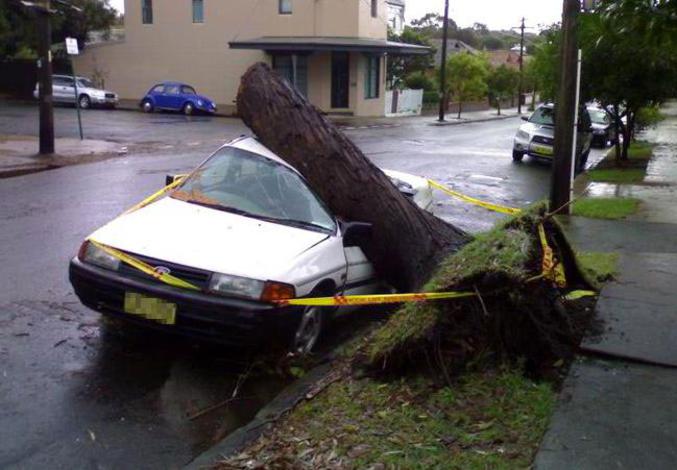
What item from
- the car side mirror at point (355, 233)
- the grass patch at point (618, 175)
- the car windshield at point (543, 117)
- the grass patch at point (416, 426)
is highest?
the car windshield at point (543, 117)

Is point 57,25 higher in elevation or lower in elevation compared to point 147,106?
higher

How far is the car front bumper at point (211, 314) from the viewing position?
5035 millimetres

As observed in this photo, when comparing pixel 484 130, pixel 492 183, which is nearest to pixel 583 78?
pixel 492 183

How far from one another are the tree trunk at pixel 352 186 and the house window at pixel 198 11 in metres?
37.1

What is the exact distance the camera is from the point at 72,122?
29.0 metres

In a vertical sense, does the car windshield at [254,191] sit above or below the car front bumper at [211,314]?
above

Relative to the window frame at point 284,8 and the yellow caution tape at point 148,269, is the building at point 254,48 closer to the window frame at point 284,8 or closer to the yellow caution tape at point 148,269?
the window frame at point 284,8

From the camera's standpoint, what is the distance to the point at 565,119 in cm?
1068

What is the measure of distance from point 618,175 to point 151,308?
523 inches

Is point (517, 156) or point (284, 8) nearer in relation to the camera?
point (517, 156)

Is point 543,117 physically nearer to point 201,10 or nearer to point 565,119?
point 565,119

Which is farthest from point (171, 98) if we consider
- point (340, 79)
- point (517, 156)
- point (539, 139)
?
point (539, 139)

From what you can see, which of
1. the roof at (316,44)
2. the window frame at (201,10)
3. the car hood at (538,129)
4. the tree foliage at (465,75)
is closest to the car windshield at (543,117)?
the car hood at (538,129)

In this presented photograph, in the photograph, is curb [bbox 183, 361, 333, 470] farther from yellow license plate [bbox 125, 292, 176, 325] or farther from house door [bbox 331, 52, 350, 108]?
house door [bbox 331, 52, 350, 108]
